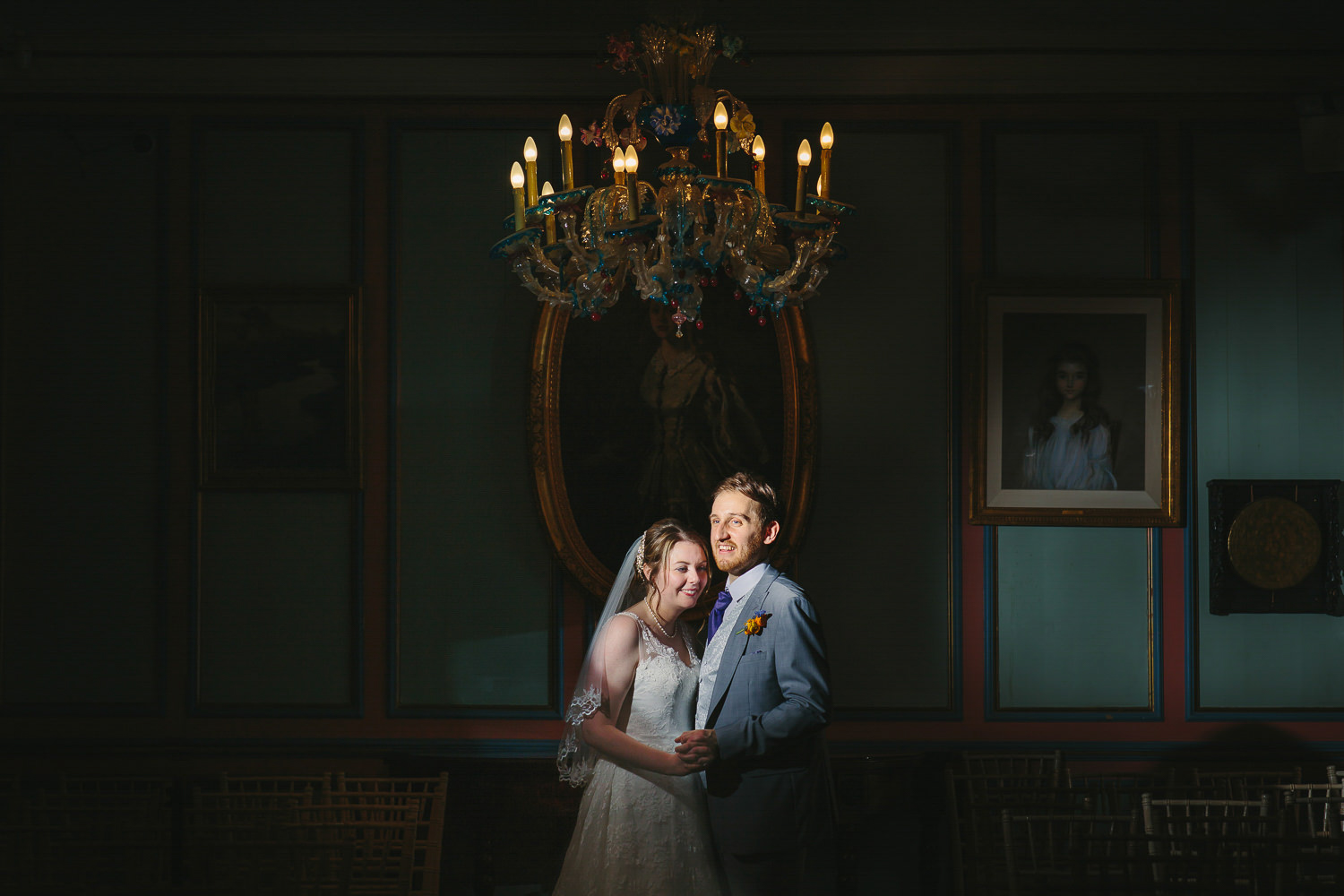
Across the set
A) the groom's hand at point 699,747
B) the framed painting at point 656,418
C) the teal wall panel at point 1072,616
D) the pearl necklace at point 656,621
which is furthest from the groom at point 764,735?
the teal wall panel at point 1072,616

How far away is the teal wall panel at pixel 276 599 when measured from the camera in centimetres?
454

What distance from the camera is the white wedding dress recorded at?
2.94m

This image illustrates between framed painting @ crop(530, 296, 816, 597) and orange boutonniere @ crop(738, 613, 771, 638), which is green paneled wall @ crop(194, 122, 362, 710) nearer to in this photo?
framed painting @ crop(530, 296, 816, 597)

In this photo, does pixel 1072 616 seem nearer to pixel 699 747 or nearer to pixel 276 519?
pixel 699 747

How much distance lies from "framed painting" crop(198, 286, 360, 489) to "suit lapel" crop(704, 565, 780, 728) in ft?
7.57

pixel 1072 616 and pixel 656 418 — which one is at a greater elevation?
pixel 656 418

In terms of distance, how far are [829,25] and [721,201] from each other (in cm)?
230

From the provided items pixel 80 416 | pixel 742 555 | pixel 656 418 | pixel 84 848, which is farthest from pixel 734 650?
pixel 80 416

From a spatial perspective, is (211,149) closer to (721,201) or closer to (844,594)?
(721,201)

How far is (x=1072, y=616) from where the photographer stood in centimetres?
455

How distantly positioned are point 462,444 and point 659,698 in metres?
1.96

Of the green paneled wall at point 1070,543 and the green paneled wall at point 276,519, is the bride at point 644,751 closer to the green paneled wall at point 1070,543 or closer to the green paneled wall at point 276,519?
the green paneled wall at point 276,519

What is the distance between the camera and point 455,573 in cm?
456

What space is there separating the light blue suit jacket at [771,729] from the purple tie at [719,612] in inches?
4.7
